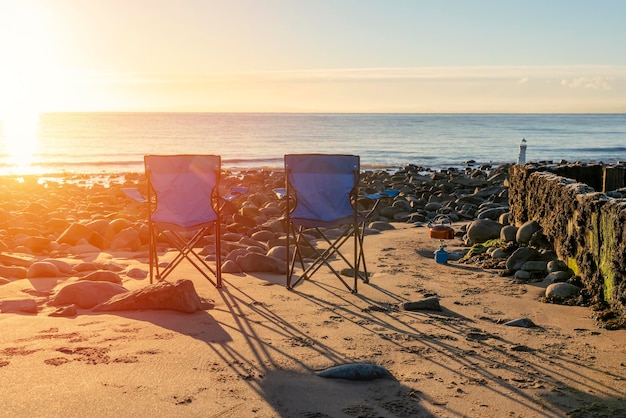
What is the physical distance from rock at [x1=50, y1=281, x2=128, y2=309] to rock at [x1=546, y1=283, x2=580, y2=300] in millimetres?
3636

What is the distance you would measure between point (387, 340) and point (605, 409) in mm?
1499

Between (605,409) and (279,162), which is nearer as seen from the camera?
(605,409)

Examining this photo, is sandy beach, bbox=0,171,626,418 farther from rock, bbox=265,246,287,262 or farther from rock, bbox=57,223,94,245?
rock, bbox=57,223,94,245

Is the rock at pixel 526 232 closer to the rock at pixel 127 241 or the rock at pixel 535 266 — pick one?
the rock at pixel 535 266

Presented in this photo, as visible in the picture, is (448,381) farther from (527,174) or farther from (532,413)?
(527,174)

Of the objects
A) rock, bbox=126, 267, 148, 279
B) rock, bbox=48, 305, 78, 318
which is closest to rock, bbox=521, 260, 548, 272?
rock, bbox=126, 267, 148, 279

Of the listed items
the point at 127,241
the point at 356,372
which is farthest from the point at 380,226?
the point at 356,372

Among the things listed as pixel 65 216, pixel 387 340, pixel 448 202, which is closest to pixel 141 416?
pixel 387 340

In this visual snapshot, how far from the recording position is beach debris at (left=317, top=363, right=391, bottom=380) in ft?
12.1

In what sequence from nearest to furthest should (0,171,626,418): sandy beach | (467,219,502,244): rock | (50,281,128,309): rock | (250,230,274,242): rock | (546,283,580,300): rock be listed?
(0,171,626,418): sandy beach < (50,281,128,309): rock < (546,283,580,300): rock < (467,219,502,244): rock < (250,230,274,242): rock

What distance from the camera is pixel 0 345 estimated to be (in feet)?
13.5

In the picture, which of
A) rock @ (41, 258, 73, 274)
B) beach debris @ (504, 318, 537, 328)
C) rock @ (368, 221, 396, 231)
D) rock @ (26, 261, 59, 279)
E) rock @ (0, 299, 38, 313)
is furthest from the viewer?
rock @ (368, 221, 396, 231)

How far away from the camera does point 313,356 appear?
408cm

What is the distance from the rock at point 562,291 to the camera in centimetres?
552
